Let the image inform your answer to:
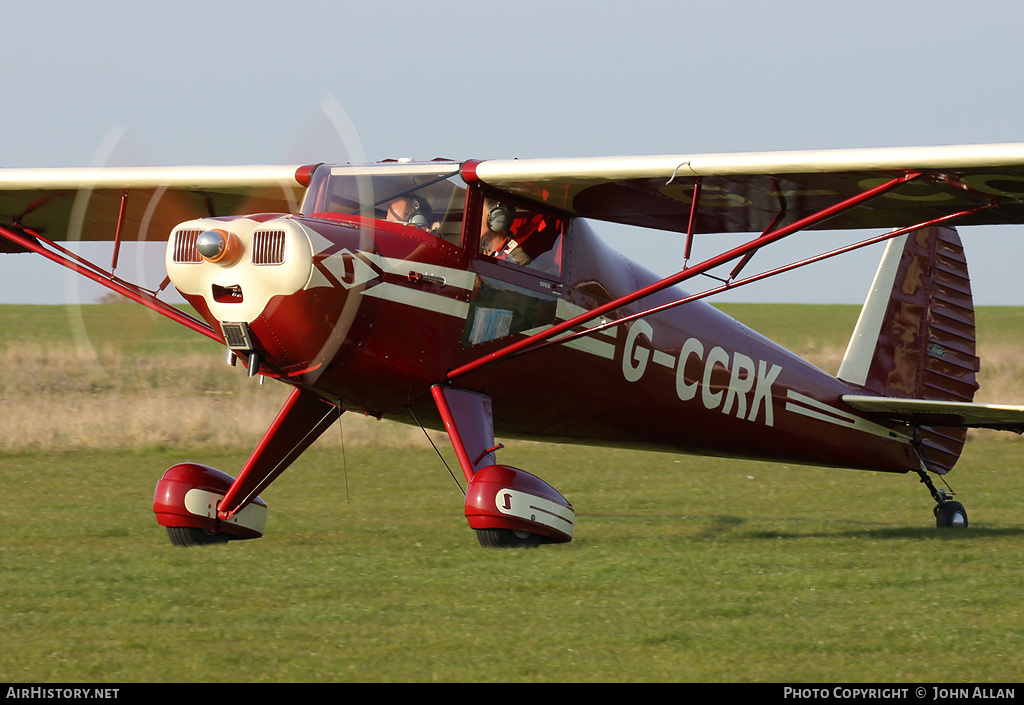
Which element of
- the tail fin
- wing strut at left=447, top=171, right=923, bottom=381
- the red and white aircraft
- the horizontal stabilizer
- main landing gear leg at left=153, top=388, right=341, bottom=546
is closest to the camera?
the red and white aircraft

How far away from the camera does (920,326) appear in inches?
490

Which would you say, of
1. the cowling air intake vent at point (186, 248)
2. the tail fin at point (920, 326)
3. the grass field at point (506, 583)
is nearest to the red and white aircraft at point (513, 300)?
the cowling air intake vent at point (186, 248)

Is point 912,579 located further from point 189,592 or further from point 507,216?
point 189,592

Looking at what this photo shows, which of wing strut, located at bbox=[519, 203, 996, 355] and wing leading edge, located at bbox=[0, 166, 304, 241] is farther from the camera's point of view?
wing leading edge, located at bbox=[0, 166, 304, 241]

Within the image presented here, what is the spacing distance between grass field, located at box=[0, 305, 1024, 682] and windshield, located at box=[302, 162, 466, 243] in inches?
78.2

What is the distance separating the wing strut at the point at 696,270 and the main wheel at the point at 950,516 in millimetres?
3838

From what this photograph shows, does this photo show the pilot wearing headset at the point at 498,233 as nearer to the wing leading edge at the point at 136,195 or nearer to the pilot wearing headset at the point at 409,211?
the pilot wearing headset at the point at 409,211

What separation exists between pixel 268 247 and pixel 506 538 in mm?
2612

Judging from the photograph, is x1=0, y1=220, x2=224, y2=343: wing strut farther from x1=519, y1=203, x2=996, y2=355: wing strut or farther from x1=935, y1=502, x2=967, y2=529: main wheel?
x1=935, y1=502, x2=967, y2=529: main wheel

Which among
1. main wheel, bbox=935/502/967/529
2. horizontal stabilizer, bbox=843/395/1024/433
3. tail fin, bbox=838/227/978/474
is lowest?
main wheel, bbox=935/502/967/529

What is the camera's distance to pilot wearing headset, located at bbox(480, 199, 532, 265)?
9.01m

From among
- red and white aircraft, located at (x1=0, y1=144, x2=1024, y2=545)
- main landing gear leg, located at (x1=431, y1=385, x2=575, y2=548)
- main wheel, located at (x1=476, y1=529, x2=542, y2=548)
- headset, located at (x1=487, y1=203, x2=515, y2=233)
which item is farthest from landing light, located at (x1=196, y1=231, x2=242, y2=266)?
main wheel, located at (x1=476, y1=529, x2=542, y2=548)

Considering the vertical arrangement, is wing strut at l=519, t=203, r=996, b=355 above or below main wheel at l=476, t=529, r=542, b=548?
above

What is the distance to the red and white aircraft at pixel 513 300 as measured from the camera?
7.99 meters
